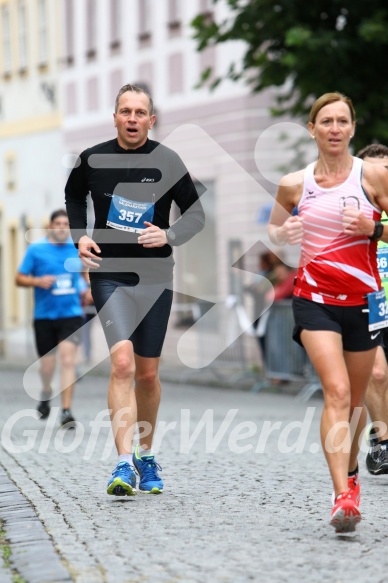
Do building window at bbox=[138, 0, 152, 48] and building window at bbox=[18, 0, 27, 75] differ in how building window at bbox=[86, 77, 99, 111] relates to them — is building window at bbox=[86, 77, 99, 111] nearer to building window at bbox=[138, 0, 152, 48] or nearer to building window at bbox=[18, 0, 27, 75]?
building window at bbox=[138, 0, 152, 48]

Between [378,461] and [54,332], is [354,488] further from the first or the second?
[54,332]

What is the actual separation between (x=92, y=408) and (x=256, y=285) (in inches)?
268

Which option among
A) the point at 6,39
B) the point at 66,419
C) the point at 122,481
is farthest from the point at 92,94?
the point at 122,481

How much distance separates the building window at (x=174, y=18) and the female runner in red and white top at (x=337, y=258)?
23.3 meters

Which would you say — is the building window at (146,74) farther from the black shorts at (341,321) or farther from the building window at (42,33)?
the black shorts at (341,321)

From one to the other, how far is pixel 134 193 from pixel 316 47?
9.45 metres

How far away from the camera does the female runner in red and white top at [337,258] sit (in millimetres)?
7164

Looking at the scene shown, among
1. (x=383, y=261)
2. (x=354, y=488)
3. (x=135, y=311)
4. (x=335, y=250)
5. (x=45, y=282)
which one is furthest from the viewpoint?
(x=45, y=282)

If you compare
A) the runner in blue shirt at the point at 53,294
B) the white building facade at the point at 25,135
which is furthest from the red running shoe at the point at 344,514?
the white building facade at the point at 25,135

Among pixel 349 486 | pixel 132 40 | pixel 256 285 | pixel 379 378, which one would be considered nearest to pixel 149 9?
pixel 132 40

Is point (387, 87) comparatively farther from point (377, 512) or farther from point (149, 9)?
point (149, 9)

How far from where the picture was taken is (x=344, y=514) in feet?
22.4

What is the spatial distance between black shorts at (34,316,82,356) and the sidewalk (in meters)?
1.01

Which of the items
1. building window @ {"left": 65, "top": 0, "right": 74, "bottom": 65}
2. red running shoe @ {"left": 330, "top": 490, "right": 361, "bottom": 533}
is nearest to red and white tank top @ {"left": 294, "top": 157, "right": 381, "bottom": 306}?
red running shoe @ {"left": 330, "top": 490, "right": 361, "bottom": 533}
